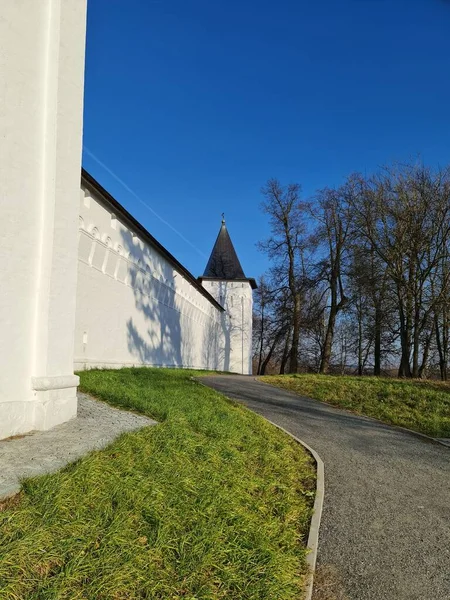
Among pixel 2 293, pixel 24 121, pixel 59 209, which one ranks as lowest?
pixel 2 293

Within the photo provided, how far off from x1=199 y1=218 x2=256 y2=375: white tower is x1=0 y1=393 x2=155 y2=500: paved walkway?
133 ft

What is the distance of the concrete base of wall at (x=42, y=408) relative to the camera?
594 centimetres

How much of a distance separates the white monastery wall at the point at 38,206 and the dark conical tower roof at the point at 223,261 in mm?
43021

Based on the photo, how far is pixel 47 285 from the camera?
663 centimetres

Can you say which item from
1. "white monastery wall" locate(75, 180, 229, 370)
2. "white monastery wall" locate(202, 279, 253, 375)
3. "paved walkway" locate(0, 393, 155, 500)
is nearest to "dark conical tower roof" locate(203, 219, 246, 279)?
"white monastery wall" locate(202, 279, 253, 375)

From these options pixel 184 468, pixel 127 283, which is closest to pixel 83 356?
pixel 127 283

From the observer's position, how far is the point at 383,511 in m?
5.48

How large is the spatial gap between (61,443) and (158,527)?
2.46m

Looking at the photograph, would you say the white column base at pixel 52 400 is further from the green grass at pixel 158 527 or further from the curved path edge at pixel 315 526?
the curved path edge at pixel 315 526

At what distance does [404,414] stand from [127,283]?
1162cm

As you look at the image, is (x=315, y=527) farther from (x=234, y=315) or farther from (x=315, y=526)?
(x=234, y=315)

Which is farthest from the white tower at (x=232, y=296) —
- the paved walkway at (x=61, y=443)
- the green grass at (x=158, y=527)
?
the green grass at (x=158, y=527)

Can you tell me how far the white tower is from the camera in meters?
49.6

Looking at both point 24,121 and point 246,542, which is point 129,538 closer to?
point 246,542
